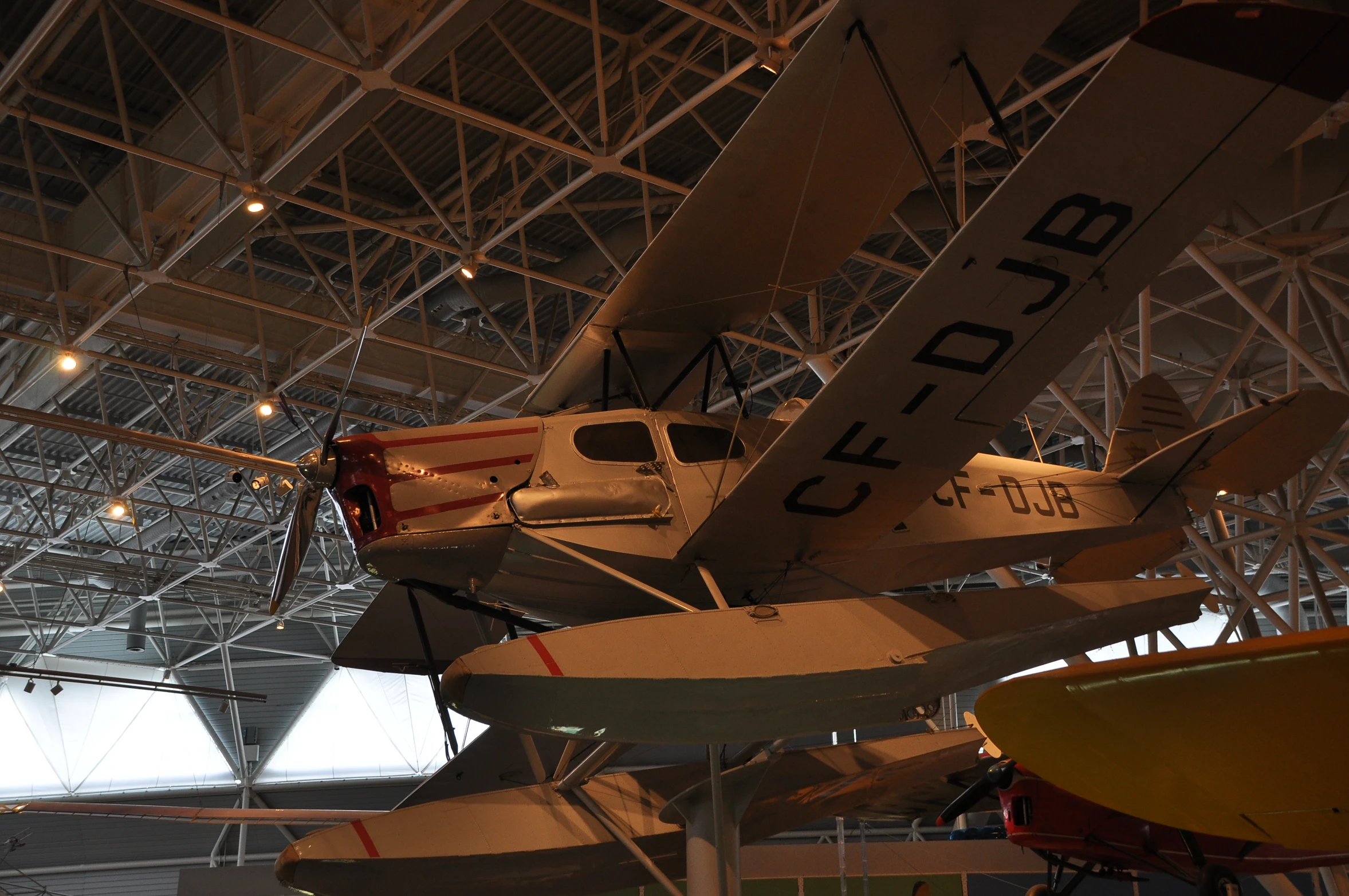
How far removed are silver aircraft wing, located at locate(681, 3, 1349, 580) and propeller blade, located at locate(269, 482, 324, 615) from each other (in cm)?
245

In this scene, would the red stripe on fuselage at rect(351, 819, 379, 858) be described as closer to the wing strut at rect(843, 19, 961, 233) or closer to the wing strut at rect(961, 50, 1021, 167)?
the wing strut at rect(843, 19, 961, 233)

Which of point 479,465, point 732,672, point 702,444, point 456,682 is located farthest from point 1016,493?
point 456,682

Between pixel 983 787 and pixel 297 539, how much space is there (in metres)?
5.40

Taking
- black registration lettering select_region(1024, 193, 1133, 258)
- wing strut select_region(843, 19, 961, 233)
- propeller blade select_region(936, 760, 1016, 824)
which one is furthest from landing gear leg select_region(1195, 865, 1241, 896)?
wing strut select_region(843, 19, 961, 233)

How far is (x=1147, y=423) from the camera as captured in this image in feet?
29.0

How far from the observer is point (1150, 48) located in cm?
442

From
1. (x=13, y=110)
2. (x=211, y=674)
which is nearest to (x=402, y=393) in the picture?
(x=13, y=110)

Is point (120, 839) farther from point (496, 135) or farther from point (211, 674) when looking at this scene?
point (496, 135)

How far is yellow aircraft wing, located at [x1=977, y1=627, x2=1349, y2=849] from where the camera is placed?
2836 millimetres

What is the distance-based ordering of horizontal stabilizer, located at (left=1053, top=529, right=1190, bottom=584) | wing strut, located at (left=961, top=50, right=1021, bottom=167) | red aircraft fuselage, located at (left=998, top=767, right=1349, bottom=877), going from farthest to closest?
horizontal stabilizer, located at (left=1053, top=529, right=1190, bottom=584) < red aircraft fuselage, located at (left=998, top=767, right=1349, bottom=877) < wing strut, located at (left=961, top=50, right=1021, bottom=167)

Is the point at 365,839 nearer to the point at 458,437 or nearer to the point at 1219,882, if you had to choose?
the point at 458,437

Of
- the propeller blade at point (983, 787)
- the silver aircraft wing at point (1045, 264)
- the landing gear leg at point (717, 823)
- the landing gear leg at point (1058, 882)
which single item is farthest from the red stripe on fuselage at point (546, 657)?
the landing gear leg at point (1058, 882)

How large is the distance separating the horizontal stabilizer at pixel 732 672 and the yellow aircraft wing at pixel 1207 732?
2.09 meters

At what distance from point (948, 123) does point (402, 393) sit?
13798 mm
